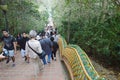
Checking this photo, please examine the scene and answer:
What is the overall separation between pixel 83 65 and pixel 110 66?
30.3 ft

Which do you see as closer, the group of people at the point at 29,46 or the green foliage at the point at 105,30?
the group of people at the point at 29,46

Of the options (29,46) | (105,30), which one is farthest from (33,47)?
(105,30)

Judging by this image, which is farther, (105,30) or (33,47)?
(105,30)

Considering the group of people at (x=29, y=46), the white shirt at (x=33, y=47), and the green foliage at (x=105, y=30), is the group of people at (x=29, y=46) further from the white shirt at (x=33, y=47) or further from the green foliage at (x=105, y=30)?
the green foliage at (x=105, y=30)

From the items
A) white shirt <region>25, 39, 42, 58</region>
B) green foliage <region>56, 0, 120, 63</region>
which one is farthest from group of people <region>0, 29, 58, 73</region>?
green foliage <region>56, 0, 120, 63</region>

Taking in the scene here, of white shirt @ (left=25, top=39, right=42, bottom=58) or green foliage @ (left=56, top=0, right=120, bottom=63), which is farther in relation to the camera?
green foliage @ (left=56, top=0, right=120, bottom=63)

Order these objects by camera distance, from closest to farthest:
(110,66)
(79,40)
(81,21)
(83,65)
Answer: (83,65) → (110,66) → (79,40) → (81,21)

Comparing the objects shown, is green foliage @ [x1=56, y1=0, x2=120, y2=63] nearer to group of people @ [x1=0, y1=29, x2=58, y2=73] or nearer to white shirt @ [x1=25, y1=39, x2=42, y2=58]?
group of people @ [x1=0, y1=29, x2=58, y2=73]

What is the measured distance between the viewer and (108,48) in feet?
49.4

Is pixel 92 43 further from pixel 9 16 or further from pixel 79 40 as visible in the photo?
pixel 9 16

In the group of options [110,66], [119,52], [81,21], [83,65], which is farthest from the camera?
[81,21]

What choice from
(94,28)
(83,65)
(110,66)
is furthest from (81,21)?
(83,65)

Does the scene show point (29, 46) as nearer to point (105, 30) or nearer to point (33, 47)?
point (33, 47)

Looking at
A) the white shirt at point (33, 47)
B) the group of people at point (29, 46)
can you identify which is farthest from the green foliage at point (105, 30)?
the white shirt at point (33, 47)
